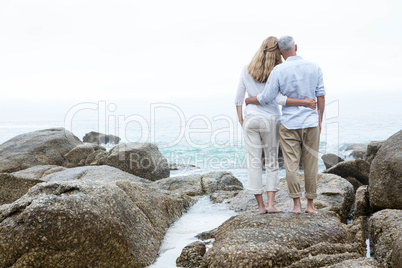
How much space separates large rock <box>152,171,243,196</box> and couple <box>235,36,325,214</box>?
370cm

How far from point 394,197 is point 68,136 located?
1161 centimetres

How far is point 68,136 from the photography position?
1366 cm

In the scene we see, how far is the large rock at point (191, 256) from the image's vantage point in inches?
156

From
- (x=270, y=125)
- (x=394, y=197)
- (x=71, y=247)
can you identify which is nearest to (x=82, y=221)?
(x=71, y=247)

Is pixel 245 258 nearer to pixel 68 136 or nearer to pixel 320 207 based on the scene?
pixel 320 207

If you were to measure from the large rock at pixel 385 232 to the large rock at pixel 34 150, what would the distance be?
1050cm

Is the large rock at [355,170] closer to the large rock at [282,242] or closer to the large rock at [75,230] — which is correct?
the large rock at [282,242]

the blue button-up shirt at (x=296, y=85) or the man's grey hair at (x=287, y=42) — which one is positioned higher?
the man's grey hair at (x=287, y=42)

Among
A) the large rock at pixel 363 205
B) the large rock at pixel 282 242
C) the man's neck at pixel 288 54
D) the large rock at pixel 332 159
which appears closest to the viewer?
the large rock at pixel 282 242

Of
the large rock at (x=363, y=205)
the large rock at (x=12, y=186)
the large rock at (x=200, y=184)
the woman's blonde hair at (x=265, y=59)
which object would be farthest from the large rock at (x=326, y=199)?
the large rock at (x=12, y=186)

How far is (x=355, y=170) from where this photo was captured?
821cm

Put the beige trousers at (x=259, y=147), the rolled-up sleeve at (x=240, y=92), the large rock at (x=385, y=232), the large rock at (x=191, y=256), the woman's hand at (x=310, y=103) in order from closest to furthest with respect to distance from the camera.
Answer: the large rock at (x=385, y=232) < the large rock at (x=191, y=256) < the woman's hand at (x=310, y=103) < the beige trousers at (x=259, y=147) < the rolled-up sleeve at (x=240, y=92)

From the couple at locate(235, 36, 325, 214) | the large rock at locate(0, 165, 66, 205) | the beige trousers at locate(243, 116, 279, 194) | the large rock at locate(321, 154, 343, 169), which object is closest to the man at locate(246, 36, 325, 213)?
the couple at locate(235, 36, 325, 214)

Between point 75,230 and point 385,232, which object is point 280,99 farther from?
point 75,230
